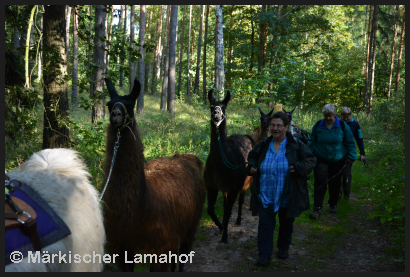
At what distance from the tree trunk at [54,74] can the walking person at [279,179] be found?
3331 mm

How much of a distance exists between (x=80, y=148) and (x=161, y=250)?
4.33 m

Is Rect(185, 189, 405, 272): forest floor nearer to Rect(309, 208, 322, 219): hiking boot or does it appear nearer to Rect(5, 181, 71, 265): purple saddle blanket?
Rect(309, 208, 322, 219): hiking boot

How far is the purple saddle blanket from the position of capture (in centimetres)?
181

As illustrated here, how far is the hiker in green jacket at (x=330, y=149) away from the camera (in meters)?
6.27

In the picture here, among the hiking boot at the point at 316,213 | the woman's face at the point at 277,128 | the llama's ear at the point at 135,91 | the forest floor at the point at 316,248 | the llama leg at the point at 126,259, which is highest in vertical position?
the llama's ear at the point at 135,91

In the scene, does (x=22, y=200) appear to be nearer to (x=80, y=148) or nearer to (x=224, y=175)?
(x=224, y=175)

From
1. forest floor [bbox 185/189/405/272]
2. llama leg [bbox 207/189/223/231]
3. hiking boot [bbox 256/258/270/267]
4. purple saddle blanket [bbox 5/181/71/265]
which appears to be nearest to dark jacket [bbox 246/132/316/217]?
hiking boot [bbox 256/258/270/267]

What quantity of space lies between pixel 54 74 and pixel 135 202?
3361mm

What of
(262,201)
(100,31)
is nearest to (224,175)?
(262,201)

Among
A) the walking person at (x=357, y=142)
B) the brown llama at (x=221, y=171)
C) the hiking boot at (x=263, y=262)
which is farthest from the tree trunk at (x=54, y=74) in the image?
the walking person at (x=357, y=142)

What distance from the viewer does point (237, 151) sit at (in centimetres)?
617

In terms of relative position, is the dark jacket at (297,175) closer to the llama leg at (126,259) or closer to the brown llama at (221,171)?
the brown llama at (221,171)

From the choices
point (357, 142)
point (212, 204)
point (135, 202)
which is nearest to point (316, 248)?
point (212, 204)

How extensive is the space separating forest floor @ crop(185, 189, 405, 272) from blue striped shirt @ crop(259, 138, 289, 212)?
924 mm
